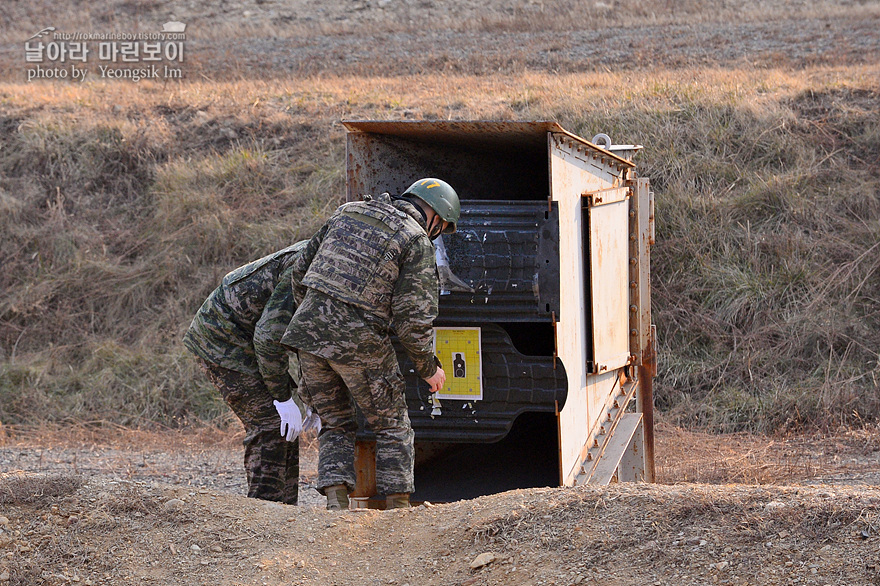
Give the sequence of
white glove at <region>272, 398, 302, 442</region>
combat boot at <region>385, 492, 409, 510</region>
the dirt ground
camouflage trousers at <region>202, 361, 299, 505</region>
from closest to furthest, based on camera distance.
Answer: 1. the dirt ground
2. combat boot at <region>385, 492, 409, 510</region>
3. white glove at <region>272, 398, 302, 442</region>
4. camouflage trousers at <region>202, 361, 299, 505</region>

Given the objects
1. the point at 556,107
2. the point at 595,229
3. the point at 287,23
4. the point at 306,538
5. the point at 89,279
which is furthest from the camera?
the point at 287,23

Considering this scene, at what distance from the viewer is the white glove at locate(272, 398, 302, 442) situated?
4148 millimetres

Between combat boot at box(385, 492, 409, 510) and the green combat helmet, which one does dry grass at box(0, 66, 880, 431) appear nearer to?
combat boot at box(385, 492, 409, 510)

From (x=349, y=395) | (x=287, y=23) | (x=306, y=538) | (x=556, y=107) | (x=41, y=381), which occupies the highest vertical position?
(x=287, y=23)

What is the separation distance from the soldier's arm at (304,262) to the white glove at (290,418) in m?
0.58

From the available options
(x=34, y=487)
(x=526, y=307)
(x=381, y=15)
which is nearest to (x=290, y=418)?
(x=34, y=487)

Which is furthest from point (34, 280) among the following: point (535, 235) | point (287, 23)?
point (287, 23)

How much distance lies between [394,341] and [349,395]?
323 mm

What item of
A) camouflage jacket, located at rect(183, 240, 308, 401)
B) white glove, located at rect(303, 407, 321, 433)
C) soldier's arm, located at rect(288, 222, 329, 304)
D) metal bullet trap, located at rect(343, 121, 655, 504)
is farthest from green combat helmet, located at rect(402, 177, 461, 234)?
white glove, located at rect(303, 407, 321, 433)

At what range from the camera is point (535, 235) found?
3.95 meters

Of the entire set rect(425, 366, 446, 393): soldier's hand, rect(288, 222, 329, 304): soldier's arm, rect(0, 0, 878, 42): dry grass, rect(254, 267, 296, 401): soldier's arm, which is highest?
rect(0, 0, 878, 42): dry grass

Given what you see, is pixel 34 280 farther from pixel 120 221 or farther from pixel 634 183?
pixel 634 183

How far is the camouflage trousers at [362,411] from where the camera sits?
380 centimetres

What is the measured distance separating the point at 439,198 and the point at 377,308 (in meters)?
0.54
